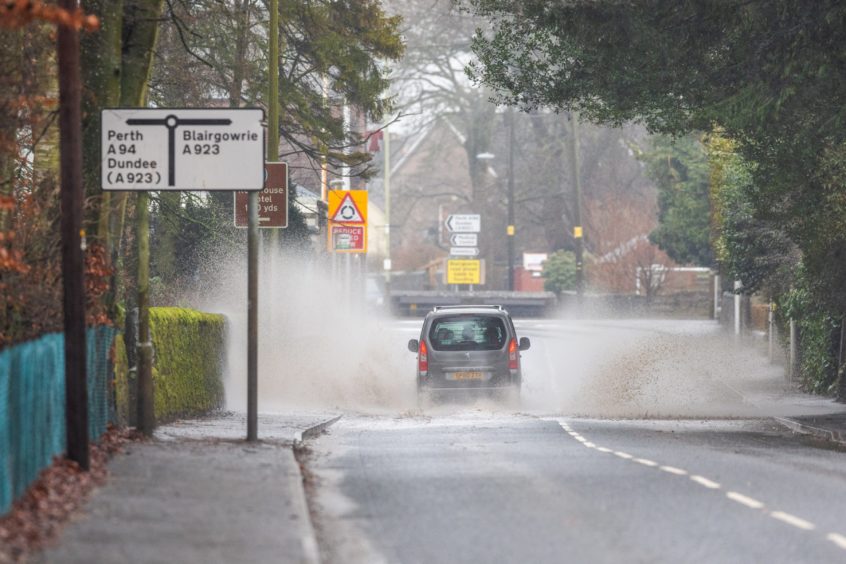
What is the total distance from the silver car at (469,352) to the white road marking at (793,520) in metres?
15.5

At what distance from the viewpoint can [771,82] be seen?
20.3 meters

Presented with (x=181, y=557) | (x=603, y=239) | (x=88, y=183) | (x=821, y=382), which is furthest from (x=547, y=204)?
(x=181, y=557)

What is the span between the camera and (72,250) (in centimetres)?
1191

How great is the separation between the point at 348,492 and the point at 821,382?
18508 millimetres

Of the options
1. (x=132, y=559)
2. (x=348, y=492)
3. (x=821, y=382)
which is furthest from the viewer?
(x=821, y=382)

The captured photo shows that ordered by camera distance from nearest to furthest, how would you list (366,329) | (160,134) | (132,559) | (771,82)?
(132,559) < (160,134) < (771,82) < (366,329)

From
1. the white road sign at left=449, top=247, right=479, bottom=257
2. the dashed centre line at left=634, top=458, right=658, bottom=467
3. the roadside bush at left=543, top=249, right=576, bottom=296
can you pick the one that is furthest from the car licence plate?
the roadside bush at left=543, top=249, right=576, bottom=296

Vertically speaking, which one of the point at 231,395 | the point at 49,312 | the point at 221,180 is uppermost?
the point at 221,180

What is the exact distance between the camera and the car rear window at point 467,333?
27.0 m

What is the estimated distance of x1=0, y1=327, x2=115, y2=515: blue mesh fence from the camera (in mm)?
9820

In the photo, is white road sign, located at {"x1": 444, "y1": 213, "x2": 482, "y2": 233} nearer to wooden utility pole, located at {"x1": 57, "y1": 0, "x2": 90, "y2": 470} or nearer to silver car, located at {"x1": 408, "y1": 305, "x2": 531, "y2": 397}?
silver car, located at {"x1": 408, "y1": 305, "x2": 531, "y2": 397}

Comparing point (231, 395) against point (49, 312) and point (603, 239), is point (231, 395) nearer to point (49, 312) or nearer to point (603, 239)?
point (49, 312)

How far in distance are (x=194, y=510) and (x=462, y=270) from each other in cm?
5842

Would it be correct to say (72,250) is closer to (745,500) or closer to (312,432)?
(745,500)
